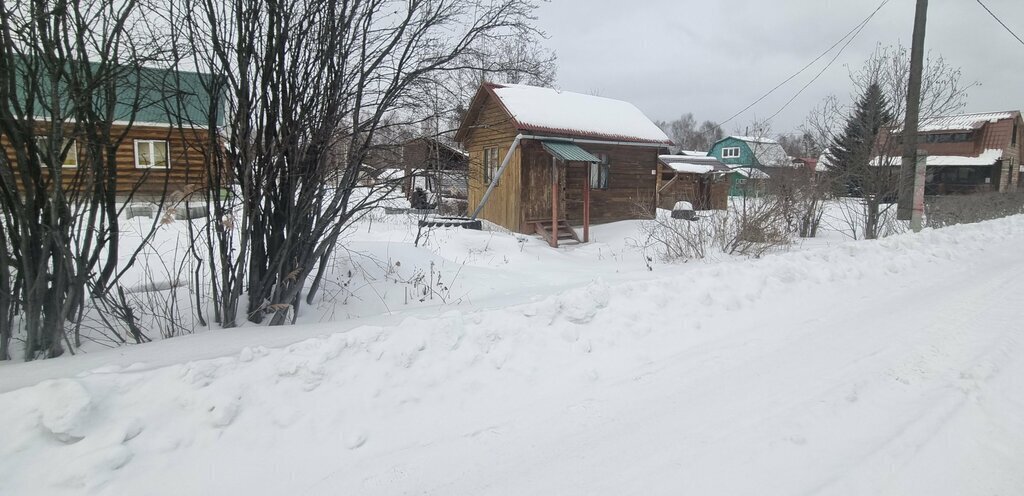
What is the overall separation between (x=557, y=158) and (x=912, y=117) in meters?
8.16

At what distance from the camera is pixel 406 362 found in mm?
3629

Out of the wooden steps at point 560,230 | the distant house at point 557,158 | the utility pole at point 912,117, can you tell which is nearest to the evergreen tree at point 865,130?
the utility pole at point 912,117

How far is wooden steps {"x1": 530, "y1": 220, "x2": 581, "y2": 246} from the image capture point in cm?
1606

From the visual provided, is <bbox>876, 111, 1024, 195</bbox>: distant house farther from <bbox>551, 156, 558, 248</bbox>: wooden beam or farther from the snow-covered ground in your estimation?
the snow-covered ground

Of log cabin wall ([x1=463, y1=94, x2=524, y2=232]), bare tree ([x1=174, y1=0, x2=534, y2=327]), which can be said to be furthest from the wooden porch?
bare tree ([x1=174, y1=0, x2=534, y2=327])

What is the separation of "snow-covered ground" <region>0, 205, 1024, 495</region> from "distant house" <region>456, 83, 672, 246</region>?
10197mm

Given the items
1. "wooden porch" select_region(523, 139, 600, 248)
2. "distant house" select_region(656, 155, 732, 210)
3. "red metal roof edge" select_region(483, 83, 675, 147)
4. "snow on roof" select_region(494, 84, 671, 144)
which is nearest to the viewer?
"red metal roof edge" select_region(483, 83, 675, 147)

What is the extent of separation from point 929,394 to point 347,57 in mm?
5179

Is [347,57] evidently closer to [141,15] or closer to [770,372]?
[141,15]

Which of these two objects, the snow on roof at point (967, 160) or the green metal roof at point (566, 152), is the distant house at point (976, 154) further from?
the green metal roof at point (566, 152)

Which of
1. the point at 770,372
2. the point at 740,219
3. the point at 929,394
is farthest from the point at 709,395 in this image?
the point at 740,219

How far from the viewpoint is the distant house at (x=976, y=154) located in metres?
34.5

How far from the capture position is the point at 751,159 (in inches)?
636

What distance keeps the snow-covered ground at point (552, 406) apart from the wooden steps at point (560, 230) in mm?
10693
